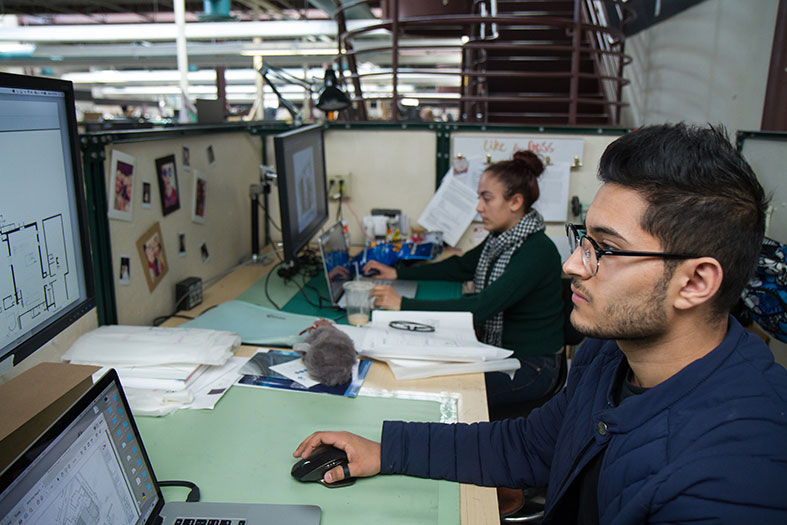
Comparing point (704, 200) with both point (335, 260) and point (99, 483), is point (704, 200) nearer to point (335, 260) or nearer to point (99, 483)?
point (99, 483)

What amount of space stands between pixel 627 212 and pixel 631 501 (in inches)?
15.1

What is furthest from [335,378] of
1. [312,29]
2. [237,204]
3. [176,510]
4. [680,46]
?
[312,29]

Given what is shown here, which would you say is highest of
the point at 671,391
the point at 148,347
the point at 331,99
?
the point at 331,99

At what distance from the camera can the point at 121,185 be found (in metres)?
1.39

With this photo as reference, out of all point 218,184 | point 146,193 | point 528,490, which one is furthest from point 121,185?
point 528,490

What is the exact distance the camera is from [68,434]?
0.63m

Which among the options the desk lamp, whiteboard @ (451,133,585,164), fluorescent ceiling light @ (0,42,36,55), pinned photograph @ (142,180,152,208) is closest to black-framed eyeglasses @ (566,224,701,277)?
pinned photograph @ (142,180,152,208)

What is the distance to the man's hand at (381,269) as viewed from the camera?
215cm

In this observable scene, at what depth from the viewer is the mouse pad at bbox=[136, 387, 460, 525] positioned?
883 mm

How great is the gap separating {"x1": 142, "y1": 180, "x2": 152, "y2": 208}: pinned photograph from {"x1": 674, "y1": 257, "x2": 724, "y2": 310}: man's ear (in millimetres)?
1322

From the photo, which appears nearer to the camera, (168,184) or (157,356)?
(157,356)

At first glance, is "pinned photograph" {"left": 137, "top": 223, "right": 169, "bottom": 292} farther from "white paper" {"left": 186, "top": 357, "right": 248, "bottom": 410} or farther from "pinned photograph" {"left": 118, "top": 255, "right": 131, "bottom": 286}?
"white paper" {"left": 186, "top": 357, "right": 248, "bottom": 410}

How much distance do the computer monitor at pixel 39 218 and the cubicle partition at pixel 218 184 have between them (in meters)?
0.40

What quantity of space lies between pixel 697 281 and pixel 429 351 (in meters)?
0.69
